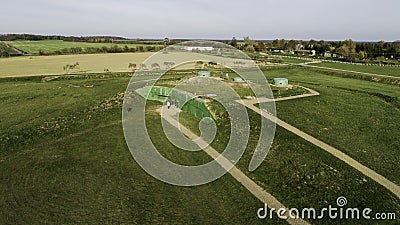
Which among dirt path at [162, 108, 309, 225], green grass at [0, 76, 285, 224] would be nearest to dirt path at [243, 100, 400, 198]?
dirt path at [162, 108, 309, 225]

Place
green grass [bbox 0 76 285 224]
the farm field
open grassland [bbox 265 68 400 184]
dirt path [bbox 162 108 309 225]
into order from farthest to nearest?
open grassland [bbox 265 68 400 184]
dirt path [bbox 162 108 309 225]
the farm field
green grass [bbox 0 76 285 224]

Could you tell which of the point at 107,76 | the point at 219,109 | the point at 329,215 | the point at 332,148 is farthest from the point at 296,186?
the point at 107,76

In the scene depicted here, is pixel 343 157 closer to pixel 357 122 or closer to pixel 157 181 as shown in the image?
pixel 357 122

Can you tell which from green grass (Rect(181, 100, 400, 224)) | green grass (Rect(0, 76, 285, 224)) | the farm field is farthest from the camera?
green grass (Rect(181, 100, 400, 224))

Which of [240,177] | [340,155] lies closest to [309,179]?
[240,177]

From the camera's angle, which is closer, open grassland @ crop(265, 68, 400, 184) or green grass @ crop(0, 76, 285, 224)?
green grass @ crop(0, 76, 285, 224)

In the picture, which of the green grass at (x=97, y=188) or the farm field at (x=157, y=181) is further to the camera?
the farm field at (x=157, y=181)

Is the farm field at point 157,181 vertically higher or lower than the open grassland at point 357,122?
lower

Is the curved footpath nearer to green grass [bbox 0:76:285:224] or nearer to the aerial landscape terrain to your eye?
the aerial landscape terrain

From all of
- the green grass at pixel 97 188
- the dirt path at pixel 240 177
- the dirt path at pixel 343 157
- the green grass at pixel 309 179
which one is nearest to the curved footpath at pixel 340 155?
the dirt path at pixel 343 157

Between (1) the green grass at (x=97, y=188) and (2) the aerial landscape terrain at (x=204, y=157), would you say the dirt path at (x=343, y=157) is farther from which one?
(1) the green grass at (x=97, y=188)
